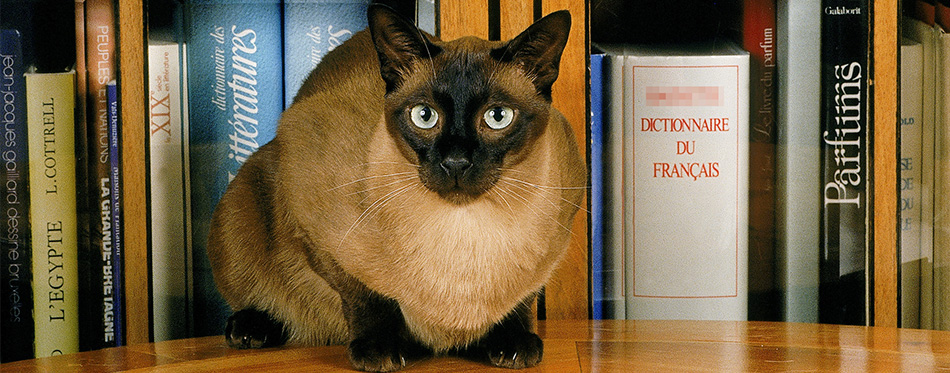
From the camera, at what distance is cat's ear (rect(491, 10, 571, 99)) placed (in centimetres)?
78

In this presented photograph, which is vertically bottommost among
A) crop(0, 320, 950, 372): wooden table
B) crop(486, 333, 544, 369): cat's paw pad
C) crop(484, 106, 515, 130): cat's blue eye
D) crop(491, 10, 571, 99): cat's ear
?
crop(0, 320, 950, 372): wooden table

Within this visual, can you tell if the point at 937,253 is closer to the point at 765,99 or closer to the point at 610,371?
the point at 765,99

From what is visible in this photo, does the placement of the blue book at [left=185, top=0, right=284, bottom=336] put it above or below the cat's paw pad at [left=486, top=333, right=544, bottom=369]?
above

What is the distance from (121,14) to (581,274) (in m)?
0.63

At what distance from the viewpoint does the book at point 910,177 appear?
3.29ft

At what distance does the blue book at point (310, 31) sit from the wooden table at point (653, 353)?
31cm

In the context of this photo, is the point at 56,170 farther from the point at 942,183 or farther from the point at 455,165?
the point at 942,183

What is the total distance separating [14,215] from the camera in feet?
2.98

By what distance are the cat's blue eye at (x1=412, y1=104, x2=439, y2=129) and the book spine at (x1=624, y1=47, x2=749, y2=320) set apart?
0.31m

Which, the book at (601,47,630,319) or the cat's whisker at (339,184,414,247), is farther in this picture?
the book at (601,47,630,319)

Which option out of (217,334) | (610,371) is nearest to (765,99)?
(610,371)

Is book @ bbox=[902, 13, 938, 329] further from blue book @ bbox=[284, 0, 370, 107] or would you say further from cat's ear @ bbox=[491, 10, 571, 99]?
blue book @ bbox=[284, 0, 370, 107]

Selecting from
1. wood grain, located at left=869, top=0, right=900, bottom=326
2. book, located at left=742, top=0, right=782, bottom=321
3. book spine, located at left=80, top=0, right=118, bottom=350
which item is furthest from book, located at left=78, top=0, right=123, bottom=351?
wood grain, located at left=869, top=0, right=900, bottom=326

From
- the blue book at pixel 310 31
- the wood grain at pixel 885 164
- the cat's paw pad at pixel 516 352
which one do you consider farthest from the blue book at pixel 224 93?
the wood grain at pixel 885 164
